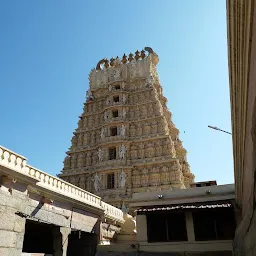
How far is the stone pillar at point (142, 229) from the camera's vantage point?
17938 millimetres

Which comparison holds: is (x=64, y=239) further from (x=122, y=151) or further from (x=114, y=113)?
(x=114, y=113)

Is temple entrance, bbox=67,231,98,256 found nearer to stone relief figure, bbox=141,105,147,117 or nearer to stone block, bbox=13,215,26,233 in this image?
stone block, bbox=13,215,26,233

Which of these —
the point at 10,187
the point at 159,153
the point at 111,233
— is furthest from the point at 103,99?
the point at 10,187

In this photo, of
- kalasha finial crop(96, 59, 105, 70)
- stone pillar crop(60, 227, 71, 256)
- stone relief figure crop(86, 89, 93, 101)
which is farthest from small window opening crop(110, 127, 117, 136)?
stone pillar crop(60, 227, 71, 256)

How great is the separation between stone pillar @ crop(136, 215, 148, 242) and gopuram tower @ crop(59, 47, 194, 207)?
11676mm

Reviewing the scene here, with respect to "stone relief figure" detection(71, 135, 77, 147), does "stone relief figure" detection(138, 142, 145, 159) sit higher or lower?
lower

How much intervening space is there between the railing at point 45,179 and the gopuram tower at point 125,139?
12.0 m

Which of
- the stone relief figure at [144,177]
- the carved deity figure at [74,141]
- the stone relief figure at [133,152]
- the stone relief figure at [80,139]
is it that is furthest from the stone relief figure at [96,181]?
the carved deity figure at [74,141]

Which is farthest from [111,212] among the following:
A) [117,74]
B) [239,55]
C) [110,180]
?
[117,74]

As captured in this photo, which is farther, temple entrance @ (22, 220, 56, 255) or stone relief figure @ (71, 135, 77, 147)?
stone relief figure @ (71, 135, 77, 147)

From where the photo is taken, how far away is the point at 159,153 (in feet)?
108

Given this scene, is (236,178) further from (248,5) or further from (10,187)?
(10,187)

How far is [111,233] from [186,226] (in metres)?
6.12

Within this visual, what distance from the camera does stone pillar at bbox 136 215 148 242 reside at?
17.9m
